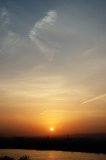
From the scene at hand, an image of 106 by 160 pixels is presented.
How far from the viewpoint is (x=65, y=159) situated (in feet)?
310

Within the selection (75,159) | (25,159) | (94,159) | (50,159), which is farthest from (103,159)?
(25,159)

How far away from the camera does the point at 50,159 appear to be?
314 ft

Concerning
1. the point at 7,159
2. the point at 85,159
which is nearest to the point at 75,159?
the point at 85,159

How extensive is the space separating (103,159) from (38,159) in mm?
22033

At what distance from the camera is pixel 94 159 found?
93312 mm

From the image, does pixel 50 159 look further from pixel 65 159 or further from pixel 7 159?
pixel 7 159

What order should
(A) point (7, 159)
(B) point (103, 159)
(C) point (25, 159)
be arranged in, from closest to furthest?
(A) point (7, 159) → (C) point (25, 159) → (B) point (103, 159)

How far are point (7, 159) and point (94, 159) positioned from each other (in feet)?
101

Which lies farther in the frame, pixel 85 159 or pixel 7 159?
pixel 85 159

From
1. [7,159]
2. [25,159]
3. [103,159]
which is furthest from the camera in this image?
[103,159]

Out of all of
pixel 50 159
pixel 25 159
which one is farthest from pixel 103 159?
pixel 25 159

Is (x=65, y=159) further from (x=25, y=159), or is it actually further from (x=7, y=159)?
(x=7, y=159)

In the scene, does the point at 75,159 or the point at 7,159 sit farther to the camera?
the point at 75,159

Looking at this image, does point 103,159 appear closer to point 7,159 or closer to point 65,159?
point 65,159
